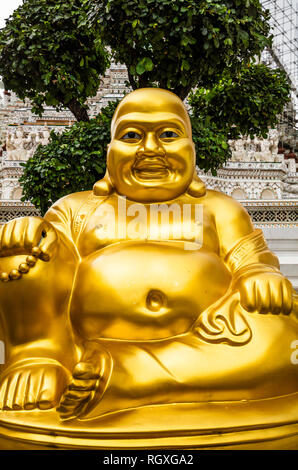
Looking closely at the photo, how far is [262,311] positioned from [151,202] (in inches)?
28.0

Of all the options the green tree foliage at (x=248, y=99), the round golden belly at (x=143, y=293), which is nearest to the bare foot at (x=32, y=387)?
the round golden belly at (x=143, y=293)

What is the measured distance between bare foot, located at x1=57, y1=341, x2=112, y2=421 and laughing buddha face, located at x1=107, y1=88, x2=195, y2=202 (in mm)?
825

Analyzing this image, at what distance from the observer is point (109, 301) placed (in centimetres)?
174

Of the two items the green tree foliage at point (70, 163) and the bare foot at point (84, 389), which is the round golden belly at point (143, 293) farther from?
the green tree foliage at point (70, 163)

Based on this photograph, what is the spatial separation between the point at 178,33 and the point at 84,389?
2.57 meters

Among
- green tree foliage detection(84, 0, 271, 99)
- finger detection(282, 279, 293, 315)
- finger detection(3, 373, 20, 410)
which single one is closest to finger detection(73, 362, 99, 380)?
finger detection(3, 373, 20, 410)

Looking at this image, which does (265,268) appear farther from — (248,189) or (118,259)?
(248,189)

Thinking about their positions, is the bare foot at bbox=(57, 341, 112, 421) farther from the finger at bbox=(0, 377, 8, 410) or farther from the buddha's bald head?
the buddha's bald head

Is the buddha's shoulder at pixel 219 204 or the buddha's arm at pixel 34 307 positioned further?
the buddha's shoulder at pixel 219 204

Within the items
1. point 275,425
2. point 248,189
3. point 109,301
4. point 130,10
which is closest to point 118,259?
point 109,301

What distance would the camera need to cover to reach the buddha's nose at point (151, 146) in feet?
6.35

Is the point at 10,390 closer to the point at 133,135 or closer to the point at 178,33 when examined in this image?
the point at 133,135

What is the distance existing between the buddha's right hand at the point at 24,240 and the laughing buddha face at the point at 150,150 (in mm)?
470
